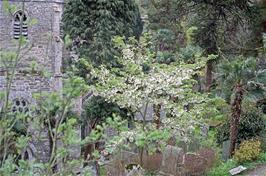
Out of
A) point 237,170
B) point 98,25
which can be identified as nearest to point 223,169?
point 237,170

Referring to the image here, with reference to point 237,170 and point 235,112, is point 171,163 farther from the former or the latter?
point 235,112

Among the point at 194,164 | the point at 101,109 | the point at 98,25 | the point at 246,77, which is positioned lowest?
the point at 194,164

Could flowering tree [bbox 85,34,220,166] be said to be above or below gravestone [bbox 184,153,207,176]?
above

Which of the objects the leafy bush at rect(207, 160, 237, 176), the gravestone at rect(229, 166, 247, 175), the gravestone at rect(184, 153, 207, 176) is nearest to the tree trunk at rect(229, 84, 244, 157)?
the leafy bush at rect(207, 160, 237, 176)

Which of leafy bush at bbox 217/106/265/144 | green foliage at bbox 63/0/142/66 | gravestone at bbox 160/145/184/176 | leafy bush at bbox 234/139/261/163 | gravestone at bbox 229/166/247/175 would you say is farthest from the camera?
green foliage at bbox 63/0/142/66

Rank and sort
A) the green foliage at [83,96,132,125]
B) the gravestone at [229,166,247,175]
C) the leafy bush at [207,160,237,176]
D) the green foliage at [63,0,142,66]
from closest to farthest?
the gravestone at [229,166,247,175]
the leafy bush at [207,160,237,176]
the green foliage at [83,96,132,125]
the green foliage at [63,0,142,66]

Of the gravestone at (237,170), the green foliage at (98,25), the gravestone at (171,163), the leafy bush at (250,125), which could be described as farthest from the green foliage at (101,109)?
the gravestone at (237,170)

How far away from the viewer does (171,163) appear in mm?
15984

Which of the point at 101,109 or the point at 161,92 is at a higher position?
the point at 161,92

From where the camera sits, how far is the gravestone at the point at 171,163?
15.9 metres

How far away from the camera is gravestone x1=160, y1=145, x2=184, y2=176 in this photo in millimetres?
15898

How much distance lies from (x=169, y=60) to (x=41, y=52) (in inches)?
363

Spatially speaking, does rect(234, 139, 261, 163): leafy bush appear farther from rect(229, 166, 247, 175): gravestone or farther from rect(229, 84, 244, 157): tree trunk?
rect(229, 166, 247, 175): gravestone

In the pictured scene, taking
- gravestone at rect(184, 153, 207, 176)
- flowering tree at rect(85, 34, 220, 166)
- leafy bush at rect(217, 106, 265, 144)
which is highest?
flowering tree at rect(85, 34, 220, 166)
